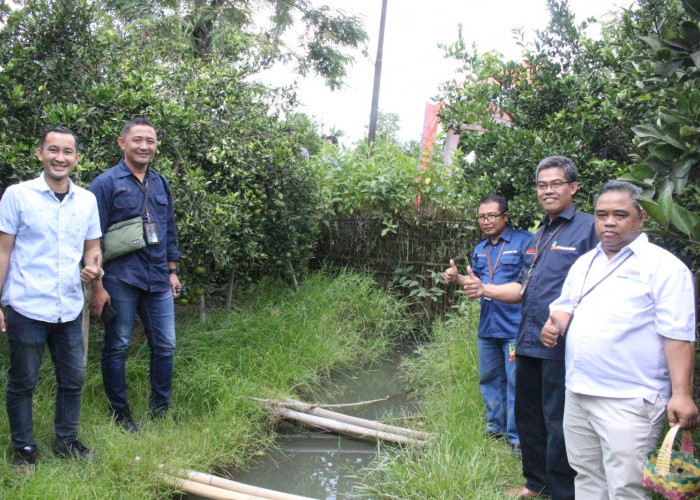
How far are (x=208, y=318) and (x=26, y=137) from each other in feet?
8.20

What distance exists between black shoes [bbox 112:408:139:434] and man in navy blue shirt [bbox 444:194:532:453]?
250 cm

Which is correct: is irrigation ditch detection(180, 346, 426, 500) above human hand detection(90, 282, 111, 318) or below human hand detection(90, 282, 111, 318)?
below

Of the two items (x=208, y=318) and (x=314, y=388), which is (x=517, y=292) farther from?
(x=208, y=318)

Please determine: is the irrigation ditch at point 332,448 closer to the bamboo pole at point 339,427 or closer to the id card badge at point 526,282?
the bamboo pole at point 339,427

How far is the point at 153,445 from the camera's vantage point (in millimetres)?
3801

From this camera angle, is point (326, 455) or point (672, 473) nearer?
point (672, 473)

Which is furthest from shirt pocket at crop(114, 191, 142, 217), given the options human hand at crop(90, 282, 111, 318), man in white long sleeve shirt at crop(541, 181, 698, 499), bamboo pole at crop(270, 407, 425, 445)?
man in white long sleeve shirt at crop(541, 181, 698, 499)

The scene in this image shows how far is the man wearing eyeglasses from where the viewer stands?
3.11m

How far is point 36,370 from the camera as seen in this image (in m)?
3.38

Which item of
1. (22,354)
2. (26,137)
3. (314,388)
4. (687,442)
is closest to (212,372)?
(314,388)

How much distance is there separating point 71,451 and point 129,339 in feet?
2.57

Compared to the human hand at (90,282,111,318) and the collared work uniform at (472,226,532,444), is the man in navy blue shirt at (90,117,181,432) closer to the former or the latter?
the human hand at (90,282,111,318)

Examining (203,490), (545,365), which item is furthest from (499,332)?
(203,490)

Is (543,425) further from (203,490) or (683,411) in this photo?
(203,490)
